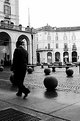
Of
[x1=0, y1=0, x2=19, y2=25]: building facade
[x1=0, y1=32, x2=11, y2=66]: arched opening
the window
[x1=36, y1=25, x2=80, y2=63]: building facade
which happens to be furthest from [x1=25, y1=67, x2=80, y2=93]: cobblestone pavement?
[x1=36, y1=25, x2=80, y2=63]: building facade

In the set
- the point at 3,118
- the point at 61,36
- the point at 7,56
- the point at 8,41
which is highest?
the point at 61,36

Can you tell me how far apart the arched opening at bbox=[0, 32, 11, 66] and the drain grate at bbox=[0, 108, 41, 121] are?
27.5m

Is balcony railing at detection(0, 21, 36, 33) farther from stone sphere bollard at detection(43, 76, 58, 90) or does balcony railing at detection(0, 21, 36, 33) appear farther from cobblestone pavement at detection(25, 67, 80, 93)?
stone sphere bollard at detection(43, 76, 58, 90)

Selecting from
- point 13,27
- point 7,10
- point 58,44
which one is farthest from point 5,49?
point 58,44

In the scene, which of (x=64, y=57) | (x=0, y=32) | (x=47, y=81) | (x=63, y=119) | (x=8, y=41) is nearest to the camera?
(x=63, y=119)

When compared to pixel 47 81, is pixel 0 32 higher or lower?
higher

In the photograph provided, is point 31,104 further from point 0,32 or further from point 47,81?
point 0,32

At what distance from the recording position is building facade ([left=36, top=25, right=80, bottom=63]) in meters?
73.2

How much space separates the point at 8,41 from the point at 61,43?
1763 inches

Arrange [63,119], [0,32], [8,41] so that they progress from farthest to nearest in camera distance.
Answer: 1. [8,41]
2. [0,32]
3. [63,119]

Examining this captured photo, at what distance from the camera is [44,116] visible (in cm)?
466

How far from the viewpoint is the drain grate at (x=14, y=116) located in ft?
14.8

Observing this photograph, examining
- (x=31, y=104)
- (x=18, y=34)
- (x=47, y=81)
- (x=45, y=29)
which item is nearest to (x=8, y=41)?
(x=18, y=34)

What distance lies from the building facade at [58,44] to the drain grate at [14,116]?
67260 mm
